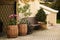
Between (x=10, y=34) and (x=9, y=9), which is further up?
(x=9, y=9)

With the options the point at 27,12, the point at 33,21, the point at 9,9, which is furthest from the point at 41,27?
the point at 9,9

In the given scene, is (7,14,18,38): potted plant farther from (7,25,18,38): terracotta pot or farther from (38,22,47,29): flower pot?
(38,22,47,29): flower pot

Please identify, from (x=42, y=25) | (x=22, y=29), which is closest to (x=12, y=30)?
(x=22, y=29)

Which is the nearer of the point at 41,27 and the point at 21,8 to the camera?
the point at 21,8

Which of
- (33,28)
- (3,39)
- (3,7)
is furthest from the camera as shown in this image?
(33,28)

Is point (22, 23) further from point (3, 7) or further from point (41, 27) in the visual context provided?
point (41, 27)

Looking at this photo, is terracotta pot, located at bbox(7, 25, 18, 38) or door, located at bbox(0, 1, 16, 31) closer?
terracotta pot, located at bbox(7, 25, 18, 38)

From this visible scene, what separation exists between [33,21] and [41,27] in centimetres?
74

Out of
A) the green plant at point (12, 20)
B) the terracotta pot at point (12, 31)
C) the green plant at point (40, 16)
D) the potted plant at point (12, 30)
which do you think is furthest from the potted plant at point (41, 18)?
the terracotta pot at point (12, 31)

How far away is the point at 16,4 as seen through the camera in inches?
581

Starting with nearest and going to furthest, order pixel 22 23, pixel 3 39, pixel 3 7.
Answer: pixel 3 39, pixel 22 23, pixel 3 7

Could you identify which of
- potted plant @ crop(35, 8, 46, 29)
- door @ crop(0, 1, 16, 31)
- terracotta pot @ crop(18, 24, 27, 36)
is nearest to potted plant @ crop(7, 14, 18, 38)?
terracotta pot @ crop(18, 24, 27, 36)

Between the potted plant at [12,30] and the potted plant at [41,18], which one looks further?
the potted plant at [41,18]

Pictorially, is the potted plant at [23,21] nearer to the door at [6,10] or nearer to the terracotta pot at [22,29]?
the terracotta pot at [22,29]
